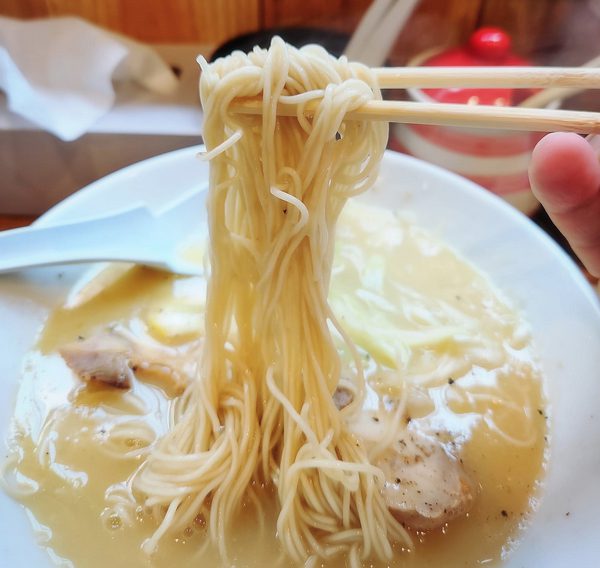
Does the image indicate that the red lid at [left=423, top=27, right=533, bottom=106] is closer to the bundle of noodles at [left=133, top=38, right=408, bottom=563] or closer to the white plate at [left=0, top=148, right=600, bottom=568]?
the white plate at [left=0, top=148, right=600, bottom=568]

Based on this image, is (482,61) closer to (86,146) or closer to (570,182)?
(570,182)

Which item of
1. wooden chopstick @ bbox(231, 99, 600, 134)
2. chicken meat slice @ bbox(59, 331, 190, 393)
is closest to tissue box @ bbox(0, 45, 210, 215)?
chicken meat slice @ bbox(59, 331, 190, 393)

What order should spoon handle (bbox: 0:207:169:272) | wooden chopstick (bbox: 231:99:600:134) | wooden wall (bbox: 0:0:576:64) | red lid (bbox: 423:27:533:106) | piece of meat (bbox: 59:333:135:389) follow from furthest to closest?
wooden wall (bbox: 0:0:576:64) → red lid (bbox: 423:27:533:106) → spoon handle (bbox: 0:207:169:272) → piece of meat (bbox: 59:333:135:389) → wooden chopstick (bbox: 231:99:600:134)

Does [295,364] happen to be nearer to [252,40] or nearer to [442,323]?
[442,323]

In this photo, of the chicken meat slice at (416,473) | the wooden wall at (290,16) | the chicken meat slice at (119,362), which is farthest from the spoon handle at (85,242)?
the wooden wall at (290,16)

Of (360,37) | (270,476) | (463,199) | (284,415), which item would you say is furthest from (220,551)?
(360,37)
